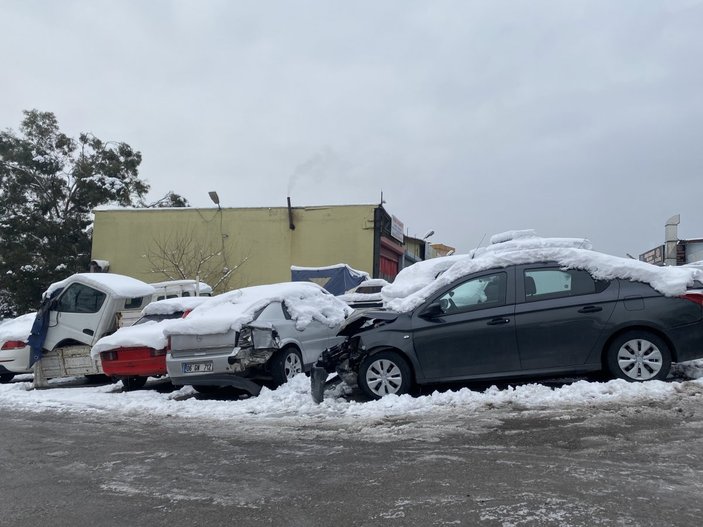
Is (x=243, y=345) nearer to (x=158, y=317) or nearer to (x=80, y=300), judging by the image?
(x=158, y=317)

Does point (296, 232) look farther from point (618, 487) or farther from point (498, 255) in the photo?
point (618, 487)

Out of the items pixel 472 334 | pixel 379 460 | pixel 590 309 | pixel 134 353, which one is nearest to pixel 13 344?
pixel 134 353

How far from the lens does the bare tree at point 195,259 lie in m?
29.4

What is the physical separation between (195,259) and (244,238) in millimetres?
2472

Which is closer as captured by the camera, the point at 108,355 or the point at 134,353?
the point at 134,353

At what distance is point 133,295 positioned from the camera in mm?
12734

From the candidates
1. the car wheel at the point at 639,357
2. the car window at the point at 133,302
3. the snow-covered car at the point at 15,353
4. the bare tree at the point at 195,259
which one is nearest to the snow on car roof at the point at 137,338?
the car window at the point at 133,302

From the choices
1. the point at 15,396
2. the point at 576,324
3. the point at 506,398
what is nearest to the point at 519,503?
the point at 506,398

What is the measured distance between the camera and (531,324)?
789cm

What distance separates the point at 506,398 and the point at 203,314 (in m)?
4.92

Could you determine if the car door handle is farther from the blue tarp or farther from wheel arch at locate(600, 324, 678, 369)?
the blue tarp

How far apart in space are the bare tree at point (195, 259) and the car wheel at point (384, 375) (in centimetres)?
2170

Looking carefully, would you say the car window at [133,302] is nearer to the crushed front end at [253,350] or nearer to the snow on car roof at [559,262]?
the crushed front end at [253,350]

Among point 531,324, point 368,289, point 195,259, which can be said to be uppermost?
point 195,259
